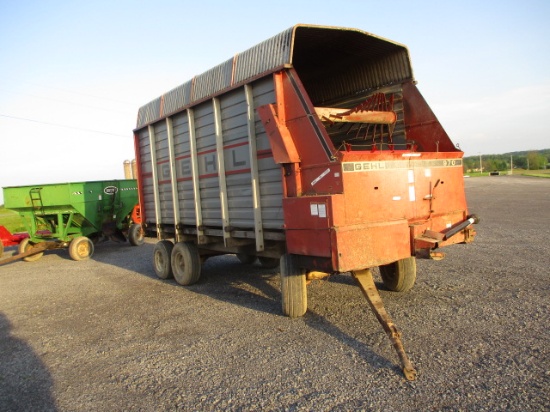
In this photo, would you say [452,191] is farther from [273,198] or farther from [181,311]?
[181,311]

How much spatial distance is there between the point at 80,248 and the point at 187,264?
6638mm

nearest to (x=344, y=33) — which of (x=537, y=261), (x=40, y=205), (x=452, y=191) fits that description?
(x=452, y=191)

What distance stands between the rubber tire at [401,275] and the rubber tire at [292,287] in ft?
5.26

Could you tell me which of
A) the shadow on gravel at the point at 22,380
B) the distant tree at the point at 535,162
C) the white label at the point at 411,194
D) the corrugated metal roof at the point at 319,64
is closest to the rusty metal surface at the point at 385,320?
the white label at the point at 411,194

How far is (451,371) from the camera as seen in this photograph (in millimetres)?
3688

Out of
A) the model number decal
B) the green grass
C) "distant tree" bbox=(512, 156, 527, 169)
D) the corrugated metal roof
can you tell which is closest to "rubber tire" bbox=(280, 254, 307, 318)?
the model number decal

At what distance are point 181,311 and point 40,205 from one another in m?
9.10

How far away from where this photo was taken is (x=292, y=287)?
532cm

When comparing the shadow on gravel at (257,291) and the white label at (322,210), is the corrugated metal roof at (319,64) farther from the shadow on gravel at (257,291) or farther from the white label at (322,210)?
the shadow on gravel at (257,291)

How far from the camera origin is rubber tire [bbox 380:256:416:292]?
6.17 m

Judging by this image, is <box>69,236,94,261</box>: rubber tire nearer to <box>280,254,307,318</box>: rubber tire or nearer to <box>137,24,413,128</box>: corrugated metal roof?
<box>137,24,413,128</box>: corrugated metal roof

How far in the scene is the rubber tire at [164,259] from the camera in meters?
8.59

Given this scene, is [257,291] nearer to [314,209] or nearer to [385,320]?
[314,209]

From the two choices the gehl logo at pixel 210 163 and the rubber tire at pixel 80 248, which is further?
the rubber tire at pixel 80 248
